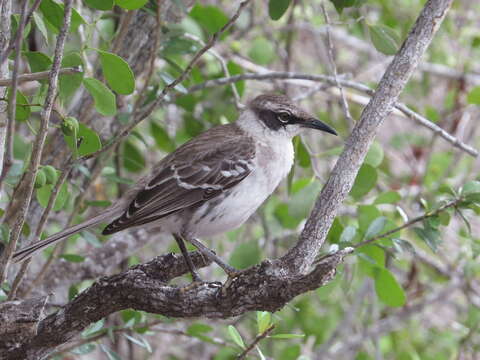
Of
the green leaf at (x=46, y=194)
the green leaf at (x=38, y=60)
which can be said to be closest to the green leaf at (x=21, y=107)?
the green leaf at (x=38, y=60)

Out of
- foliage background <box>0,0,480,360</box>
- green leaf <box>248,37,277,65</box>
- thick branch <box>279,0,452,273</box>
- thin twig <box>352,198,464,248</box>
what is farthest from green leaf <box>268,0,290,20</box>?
green leaf <box>248,37,277,65</box>

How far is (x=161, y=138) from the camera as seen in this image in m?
5.62

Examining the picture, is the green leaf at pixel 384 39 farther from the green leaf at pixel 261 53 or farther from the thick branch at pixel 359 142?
the green leaf at pixel 261 53

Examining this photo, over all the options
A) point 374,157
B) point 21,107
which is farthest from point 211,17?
point 21,107

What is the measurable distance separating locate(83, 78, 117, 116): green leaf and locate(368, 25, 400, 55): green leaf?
62.4 inches

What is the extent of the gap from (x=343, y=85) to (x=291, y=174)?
25.6 inches

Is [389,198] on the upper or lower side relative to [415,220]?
lower

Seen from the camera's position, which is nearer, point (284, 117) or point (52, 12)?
point (52, 12)

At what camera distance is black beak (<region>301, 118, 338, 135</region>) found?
448 centimetres

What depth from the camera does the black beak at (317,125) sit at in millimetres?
4477

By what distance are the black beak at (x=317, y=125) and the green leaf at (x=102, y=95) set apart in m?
1.65

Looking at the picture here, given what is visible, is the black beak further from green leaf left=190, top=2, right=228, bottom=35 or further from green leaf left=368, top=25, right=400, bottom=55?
green leaf left=190, top=2, right=228, bottom=35

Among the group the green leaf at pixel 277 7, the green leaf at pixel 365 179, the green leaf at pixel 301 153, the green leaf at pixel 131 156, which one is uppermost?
the green leaf at pixel 277 7

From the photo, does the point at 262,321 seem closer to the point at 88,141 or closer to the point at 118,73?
the point at 88,141
